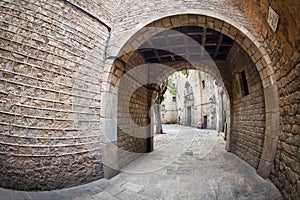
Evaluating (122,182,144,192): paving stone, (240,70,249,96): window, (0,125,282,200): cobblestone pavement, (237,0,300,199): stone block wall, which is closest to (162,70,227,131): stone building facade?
(240,70,249,96): window

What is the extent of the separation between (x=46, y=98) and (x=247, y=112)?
4539mm

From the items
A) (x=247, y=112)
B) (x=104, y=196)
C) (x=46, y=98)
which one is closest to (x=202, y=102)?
(x=247, y=112)

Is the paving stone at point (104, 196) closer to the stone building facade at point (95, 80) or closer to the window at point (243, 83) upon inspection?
the stone building facade at point (95, 80)

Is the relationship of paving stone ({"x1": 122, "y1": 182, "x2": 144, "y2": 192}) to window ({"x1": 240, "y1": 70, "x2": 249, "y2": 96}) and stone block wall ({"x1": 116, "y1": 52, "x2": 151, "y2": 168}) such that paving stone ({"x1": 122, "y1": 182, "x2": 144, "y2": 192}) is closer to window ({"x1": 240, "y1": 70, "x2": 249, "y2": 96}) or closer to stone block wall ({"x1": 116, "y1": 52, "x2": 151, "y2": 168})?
stone block wall ({"x1": 116, "y1": 52, "x2": 151, "y2": 168})

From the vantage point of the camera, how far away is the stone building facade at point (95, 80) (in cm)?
205

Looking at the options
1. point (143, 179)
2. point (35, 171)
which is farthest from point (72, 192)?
point (143, 179)

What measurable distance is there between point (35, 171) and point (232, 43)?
17.4ft

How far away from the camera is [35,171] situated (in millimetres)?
2154

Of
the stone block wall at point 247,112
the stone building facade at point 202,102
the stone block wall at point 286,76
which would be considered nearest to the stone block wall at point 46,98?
the stone block wall at point 286,76

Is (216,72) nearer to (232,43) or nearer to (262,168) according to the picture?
(232,43)

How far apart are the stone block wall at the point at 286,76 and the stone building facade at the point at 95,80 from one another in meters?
0.01

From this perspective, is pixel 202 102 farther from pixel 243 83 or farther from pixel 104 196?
pixel 104 196

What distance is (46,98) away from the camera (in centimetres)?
227

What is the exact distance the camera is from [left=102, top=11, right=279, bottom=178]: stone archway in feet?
8.25
